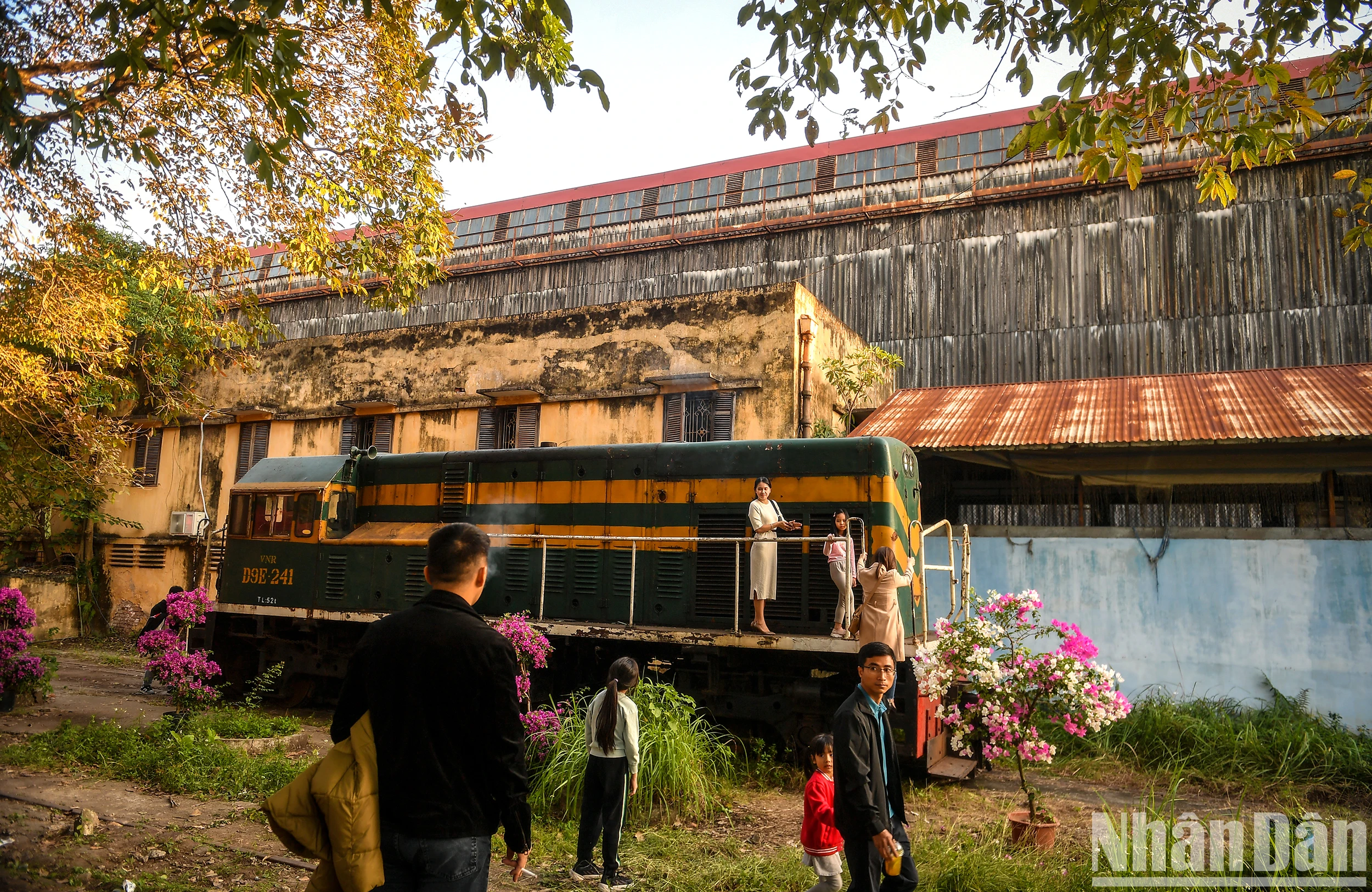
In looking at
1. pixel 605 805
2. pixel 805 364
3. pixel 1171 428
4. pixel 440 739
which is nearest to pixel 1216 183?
pixel 605 805

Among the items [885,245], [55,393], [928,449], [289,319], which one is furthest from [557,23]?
[289,319]

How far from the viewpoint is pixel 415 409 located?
15836 mm

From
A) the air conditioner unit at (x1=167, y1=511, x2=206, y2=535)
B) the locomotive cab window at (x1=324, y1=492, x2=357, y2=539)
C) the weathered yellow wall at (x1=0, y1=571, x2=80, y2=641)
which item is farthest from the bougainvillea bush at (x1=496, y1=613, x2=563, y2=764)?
the weathered yellow wall at (x1=0, y1=571, x2=80, y2=641)

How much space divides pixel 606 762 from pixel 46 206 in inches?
339

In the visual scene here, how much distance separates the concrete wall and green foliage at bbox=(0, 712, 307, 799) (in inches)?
329

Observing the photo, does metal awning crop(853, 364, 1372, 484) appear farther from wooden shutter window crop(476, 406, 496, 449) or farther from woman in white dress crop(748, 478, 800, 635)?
wooden shutter window crop(476, 406, 496, 449)

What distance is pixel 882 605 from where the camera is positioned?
697cm

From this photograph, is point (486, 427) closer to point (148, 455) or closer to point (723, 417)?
point (723, 417)

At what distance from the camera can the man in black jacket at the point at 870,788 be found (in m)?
3.60

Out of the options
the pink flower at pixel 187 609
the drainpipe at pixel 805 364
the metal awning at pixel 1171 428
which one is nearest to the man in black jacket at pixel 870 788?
the metal awning at pixel 1171 428

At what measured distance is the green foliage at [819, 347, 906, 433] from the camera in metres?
13.8

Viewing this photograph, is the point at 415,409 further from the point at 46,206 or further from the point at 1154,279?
the point at 1154,279

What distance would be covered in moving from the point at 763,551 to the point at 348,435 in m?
10.9

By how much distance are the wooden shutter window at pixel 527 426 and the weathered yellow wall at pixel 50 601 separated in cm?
1130
